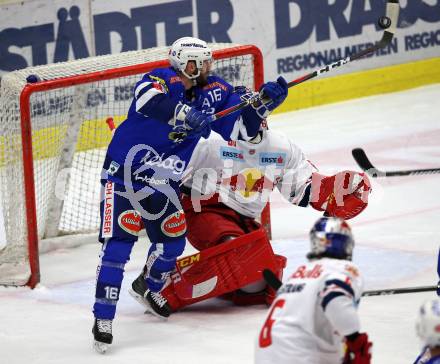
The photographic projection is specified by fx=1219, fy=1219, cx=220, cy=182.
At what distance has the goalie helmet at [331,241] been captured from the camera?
3541 mm

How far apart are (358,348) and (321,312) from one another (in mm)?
147

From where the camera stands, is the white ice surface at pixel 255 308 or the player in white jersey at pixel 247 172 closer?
the white ice surface at pixel 255 308

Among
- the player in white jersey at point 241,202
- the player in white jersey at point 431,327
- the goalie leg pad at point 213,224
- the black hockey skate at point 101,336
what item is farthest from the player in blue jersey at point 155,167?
the player in white jersey at point 431,327

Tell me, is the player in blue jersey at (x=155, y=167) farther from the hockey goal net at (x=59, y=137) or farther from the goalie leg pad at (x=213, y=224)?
the hockey goal net at (x=59, y=137)

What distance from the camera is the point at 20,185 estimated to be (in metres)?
6.03

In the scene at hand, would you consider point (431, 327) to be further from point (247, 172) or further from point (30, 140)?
point (30, 140)

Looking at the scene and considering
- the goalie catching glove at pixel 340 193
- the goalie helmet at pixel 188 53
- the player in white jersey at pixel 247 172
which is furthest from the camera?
the goalie catching glove at pixel 340 193

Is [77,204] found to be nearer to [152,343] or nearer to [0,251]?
[0,251]

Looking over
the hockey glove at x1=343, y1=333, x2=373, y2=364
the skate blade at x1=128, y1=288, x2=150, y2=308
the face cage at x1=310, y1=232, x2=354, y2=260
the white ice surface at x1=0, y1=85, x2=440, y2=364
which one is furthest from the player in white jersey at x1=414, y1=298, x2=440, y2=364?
the skate blade at x1=128, y1=288, x2=150, y2=308

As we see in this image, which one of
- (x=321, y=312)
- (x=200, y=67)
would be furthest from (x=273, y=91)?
(x=321, y=312)

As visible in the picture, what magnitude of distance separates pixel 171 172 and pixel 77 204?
208cm

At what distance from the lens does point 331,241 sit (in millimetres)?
3539

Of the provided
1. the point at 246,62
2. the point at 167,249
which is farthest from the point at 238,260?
the point at 246,62

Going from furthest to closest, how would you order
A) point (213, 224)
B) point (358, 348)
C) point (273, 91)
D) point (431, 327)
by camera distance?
point (213, 224)
point (273, 91)
point (358, 348)
point (431, 327)
